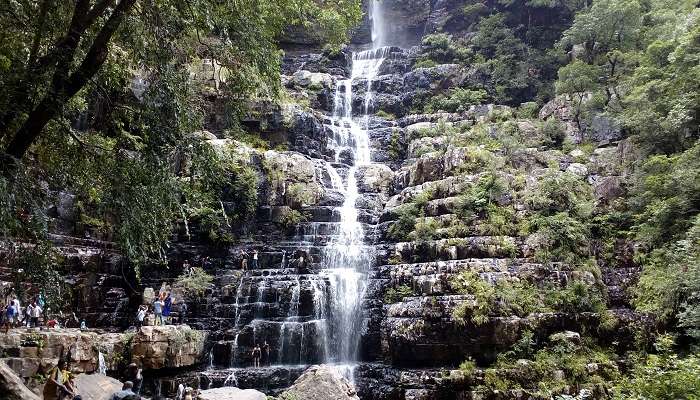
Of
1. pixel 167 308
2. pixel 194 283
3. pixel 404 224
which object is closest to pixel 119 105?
pixel 167 308

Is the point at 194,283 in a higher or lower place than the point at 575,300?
higher

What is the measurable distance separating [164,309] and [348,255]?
7.65 meters

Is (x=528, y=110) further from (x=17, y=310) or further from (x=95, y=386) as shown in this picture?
(x=17, y=310)

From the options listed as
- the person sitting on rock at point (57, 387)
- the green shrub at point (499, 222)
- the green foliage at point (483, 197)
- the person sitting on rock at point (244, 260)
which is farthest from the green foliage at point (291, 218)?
the person sitting on rock at point (57, 387)

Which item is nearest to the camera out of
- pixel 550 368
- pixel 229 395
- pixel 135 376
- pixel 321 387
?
pixel 229 395

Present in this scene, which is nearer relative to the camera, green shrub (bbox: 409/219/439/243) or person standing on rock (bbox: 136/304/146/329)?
person standing on rock (bbox: 136/304/146/329)

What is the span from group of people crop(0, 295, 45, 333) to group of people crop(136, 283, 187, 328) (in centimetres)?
300

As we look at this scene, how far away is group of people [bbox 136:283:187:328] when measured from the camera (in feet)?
52.6

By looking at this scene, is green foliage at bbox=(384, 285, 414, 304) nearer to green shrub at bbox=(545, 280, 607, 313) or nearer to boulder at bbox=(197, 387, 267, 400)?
green shrub at bbox=(545, 280, 607, 313)

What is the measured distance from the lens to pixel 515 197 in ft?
62.4

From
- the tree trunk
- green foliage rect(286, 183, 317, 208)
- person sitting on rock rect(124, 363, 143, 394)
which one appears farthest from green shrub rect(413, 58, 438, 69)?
the tree trunk

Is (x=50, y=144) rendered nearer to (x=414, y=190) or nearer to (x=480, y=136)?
(x=414, y=190)

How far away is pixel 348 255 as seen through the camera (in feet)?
66.0

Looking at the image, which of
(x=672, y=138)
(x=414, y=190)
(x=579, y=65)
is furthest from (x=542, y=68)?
(x=414, y=190)
